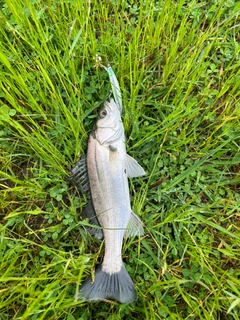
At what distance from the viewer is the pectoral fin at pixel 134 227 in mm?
2357

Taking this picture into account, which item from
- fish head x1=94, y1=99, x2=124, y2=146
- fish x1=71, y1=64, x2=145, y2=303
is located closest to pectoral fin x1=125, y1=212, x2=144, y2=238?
fish x1=71, y1=64, x2=145, y2=303

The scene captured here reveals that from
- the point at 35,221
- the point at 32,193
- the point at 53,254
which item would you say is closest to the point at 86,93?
the point at 32,193

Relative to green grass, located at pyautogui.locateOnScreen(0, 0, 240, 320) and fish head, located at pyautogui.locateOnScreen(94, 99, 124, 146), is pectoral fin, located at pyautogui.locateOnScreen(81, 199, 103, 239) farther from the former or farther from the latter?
fish head, located at pyautogui.locateOnScreen(94, 99, 124, 146)

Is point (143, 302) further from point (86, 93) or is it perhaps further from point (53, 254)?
point (86, 93)

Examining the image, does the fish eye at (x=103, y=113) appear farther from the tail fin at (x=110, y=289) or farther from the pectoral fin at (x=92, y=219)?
the tail fin at (x=110, y=289)

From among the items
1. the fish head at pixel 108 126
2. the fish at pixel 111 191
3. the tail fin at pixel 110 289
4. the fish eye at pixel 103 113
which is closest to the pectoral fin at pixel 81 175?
the fish at pixel 111 191

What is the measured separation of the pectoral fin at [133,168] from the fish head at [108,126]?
0.61 feet

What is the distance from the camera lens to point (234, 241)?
2348mm

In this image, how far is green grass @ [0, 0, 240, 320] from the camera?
233 centimetres

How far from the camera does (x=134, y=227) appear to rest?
7.75ft

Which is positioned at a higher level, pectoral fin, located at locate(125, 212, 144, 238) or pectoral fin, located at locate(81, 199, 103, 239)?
pectoral fin, located at locate(81, 199, 103, 239)

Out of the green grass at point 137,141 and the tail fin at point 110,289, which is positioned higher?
the green grass at point 137,141

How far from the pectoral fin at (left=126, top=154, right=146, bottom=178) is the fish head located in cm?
18

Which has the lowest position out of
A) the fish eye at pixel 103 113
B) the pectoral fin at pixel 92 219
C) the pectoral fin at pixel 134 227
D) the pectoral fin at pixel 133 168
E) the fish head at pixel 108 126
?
the pectoral fin at pixel 134 227
